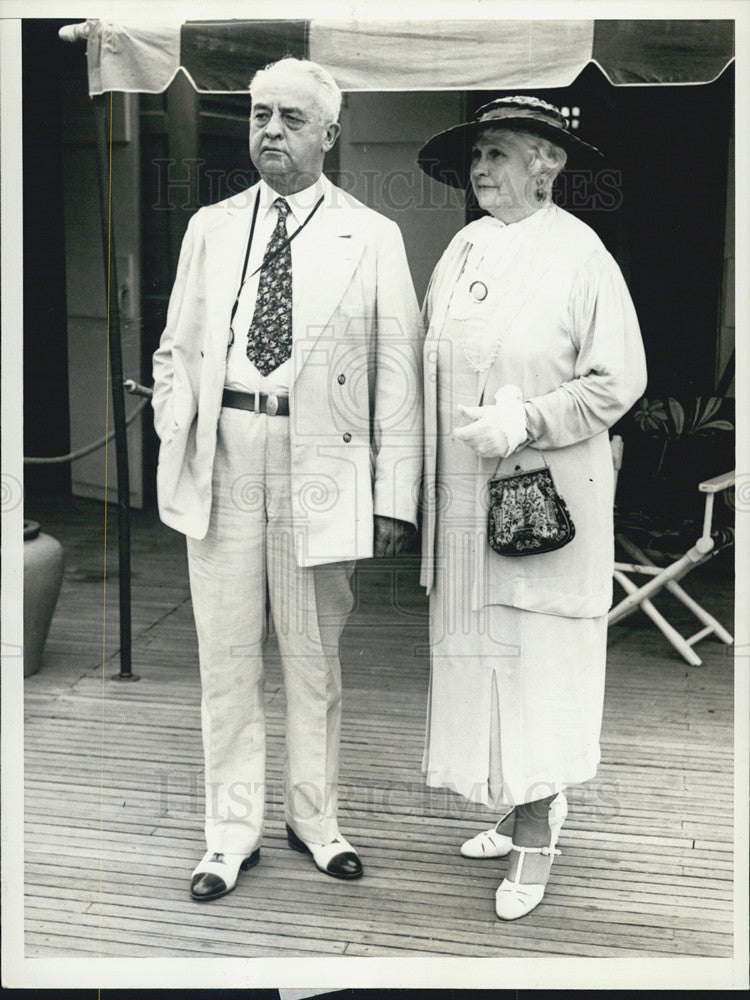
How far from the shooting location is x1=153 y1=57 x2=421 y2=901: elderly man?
3967 millimetres

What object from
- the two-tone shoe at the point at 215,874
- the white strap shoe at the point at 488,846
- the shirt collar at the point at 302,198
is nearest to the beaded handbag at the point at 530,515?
the shirt collar at the point at 302,198

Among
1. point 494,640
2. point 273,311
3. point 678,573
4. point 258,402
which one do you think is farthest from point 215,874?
point 678,573

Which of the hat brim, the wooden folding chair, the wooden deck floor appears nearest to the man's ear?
the hat brim

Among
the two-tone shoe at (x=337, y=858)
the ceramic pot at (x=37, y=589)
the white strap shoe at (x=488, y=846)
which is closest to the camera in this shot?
the two-tone shoe at (x=337, y=858)

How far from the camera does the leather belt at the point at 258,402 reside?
399 cm

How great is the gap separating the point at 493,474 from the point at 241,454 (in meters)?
0.78

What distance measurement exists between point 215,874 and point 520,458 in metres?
1.65

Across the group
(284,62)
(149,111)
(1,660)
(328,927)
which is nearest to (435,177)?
(284,62)

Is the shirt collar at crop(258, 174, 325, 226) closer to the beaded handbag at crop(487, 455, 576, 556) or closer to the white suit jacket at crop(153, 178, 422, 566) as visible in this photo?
the white suit jacket at crop(153, 178, 422, 566)

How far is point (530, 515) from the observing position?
12.9 feet

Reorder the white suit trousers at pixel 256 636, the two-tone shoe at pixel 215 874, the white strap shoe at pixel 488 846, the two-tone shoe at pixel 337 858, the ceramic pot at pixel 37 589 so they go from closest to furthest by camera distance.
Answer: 1. the white suit trousers at pixel 256 636
2. the two-tone shoe at pixel 215 874
3. the two-tone shoe at pixel 337 858
4. the white strap shoe at pixel 488 846
5. the ceramic pot at pixel 37 589

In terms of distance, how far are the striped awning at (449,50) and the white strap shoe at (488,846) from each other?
8.32 feet

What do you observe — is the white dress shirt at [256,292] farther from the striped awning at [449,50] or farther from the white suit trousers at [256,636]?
the striped awning at [449,50]

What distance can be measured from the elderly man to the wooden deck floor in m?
0.29
